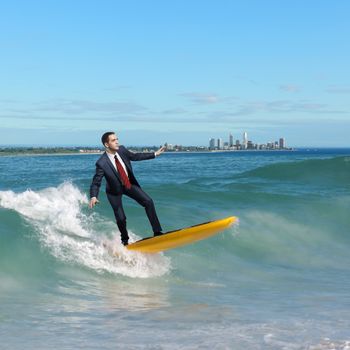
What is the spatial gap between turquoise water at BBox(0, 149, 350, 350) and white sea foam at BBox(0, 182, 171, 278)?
24mm

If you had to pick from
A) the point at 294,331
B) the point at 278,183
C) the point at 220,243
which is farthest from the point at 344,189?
the point at 294,331

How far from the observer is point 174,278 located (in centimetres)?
995

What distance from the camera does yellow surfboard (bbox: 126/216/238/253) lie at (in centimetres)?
926

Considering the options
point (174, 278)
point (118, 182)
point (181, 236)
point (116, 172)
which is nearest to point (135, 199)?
point (118, 182)

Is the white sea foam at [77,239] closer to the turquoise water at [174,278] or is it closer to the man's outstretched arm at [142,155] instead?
the turquoise water at [174,278]

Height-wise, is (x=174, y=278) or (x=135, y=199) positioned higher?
(x=135, y=199)

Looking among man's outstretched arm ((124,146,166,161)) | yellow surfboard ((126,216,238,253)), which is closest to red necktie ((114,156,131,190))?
man's outstretched arm ((124,146,166,161))

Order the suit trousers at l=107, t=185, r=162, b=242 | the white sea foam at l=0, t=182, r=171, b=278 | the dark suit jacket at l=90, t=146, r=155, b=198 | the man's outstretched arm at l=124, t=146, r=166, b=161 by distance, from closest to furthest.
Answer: the man's outstretched arm at l=124, t=146, r=166, b=161
the dark suit jacket at l=90, t=146, r=155, b=198
the suit trousers at l=107, t=185, r=162, b=242
the white sea foam at l=0, t=182, r=171, b=278

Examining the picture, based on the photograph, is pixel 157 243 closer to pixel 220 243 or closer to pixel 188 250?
pixel 188 250

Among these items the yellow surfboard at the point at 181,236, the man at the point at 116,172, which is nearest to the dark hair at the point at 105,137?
the man at the point at 116,172

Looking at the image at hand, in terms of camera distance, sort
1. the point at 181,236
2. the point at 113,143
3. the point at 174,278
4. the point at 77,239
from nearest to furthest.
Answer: the point at 113,143 → the point at 181,236 → the point at 174,278 → the point at 77,239

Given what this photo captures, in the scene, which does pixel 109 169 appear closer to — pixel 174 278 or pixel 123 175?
pixel 123 175

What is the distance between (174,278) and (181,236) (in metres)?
0.97

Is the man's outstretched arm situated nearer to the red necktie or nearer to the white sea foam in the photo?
the red necktie
